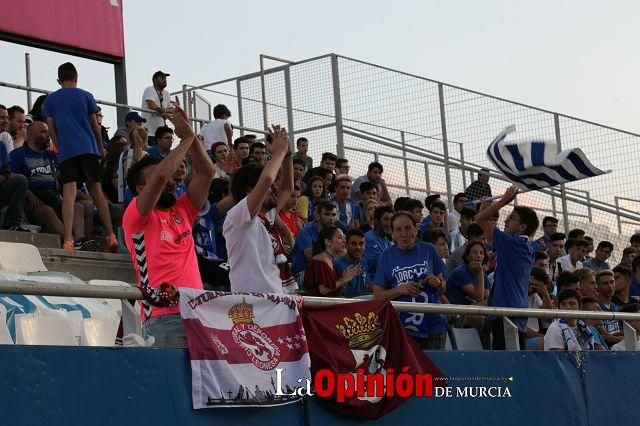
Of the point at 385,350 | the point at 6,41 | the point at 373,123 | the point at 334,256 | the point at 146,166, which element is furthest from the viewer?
the point at 373,123

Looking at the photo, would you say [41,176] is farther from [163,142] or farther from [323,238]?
[323,238]

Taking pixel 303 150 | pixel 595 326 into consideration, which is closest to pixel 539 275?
pixel 595 326

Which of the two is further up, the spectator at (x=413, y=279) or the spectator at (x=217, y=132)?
the spectator at (x=217, y=132)

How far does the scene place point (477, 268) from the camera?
403 inches

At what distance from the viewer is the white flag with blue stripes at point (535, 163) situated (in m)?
10.1

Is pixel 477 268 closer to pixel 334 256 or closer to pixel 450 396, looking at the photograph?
pixel 334 256

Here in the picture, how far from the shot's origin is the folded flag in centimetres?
626

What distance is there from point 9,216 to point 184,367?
4973 mm

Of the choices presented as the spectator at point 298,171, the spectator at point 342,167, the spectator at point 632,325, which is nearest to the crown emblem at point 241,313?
the spectator at point 632,325

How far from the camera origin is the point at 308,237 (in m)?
11.4

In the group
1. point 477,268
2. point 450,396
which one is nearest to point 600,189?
point 477,268

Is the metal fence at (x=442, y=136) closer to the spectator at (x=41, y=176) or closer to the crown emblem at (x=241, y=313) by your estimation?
the spectator at (x=41, y=176)

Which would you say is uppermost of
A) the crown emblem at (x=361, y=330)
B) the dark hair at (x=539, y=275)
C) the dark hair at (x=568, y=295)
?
the dark hair at (x=539, y=275)

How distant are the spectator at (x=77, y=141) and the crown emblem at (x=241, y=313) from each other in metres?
4.48
